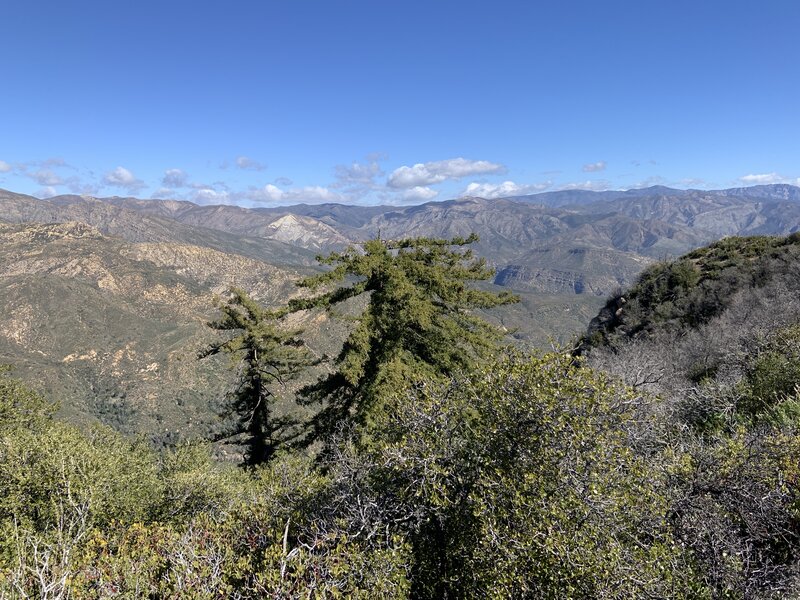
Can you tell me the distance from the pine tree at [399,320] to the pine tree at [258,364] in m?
4.59

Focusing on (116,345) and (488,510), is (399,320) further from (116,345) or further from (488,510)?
(116,345)

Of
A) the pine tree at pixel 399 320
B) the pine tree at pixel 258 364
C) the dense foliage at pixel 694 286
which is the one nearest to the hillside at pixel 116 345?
the pine tree at pixel 258 364

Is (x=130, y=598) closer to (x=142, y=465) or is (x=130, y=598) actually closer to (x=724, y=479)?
(x=724, y=479)

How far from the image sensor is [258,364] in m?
24.0

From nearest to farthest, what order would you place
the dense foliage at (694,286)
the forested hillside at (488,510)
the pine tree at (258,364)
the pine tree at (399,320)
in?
the forested hillside at (488,510), the pine tree at (399,320), the pine tree at (258,364), the dense foliage at (694,286)

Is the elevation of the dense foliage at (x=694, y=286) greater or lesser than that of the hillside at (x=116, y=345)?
greater

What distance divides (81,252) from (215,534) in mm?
225825

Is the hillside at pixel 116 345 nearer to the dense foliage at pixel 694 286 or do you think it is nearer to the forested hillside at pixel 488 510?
the dense foliage at pixel 694 286

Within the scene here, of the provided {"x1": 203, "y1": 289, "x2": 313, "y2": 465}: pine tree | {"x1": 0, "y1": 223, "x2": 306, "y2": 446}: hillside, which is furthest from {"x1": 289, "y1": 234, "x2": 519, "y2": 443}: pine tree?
{"x1": 0, "y1": 223, "x2": 306, "y2": 446}: hillside

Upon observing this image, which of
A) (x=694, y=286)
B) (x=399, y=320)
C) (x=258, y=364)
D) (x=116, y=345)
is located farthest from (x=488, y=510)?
(x=116, y=345)

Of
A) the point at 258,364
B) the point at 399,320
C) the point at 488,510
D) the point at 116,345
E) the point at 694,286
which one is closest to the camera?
the point at 488,510

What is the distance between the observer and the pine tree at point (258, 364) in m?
23.4

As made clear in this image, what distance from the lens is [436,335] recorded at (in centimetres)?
1900

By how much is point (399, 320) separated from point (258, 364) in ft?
33.3
